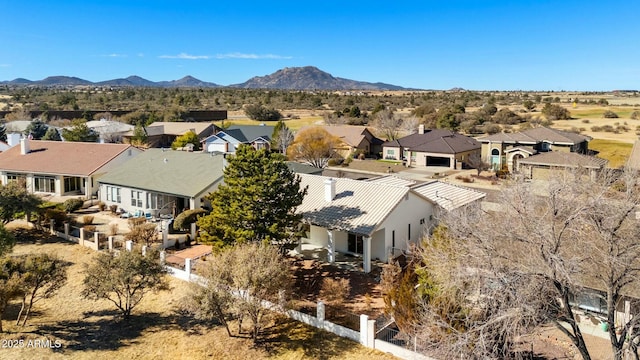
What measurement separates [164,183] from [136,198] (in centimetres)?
291

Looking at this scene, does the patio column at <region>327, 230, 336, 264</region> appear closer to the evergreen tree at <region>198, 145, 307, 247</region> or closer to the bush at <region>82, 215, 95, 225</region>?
the evergreen tree at <region>198, 145, 307, 247</region>

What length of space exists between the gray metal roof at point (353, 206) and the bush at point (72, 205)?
67.1 feet

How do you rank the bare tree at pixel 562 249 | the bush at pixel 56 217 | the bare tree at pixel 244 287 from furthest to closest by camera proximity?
the bush at pixel 56 217, the bare tree at pixel 244 287, the bare tree at pixel 562 249

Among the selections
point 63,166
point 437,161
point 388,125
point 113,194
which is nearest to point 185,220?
point 113,194

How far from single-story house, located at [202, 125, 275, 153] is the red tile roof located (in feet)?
81.0

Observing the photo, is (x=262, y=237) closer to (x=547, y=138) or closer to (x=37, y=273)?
(x=37, y=273)

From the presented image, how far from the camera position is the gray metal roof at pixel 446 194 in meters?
31.6

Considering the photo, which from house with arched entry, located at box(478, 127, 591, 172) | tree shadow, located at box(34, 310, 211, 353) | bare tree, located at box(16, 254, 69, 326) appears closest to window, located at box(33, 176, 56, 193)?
bare tree, located at box(16, 254, 69, 326)

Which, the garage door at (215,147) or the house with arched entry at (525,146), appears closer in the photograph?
the house with arched entry at (525,146)

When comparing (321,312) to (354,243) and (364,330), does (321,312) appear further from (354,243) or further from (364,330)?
(354,243)

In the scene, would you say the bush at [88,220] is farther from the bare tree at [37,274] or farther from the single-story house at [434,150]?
the single-story house at [434,150]

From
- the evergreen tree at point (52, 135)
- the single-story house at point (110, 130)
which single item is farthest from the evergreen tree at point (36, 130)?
the single-story house at point (110, 130)

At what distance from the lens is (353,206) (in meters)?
28.3

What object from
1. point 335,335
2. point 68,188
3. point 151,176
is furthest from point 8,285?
point 68,188
